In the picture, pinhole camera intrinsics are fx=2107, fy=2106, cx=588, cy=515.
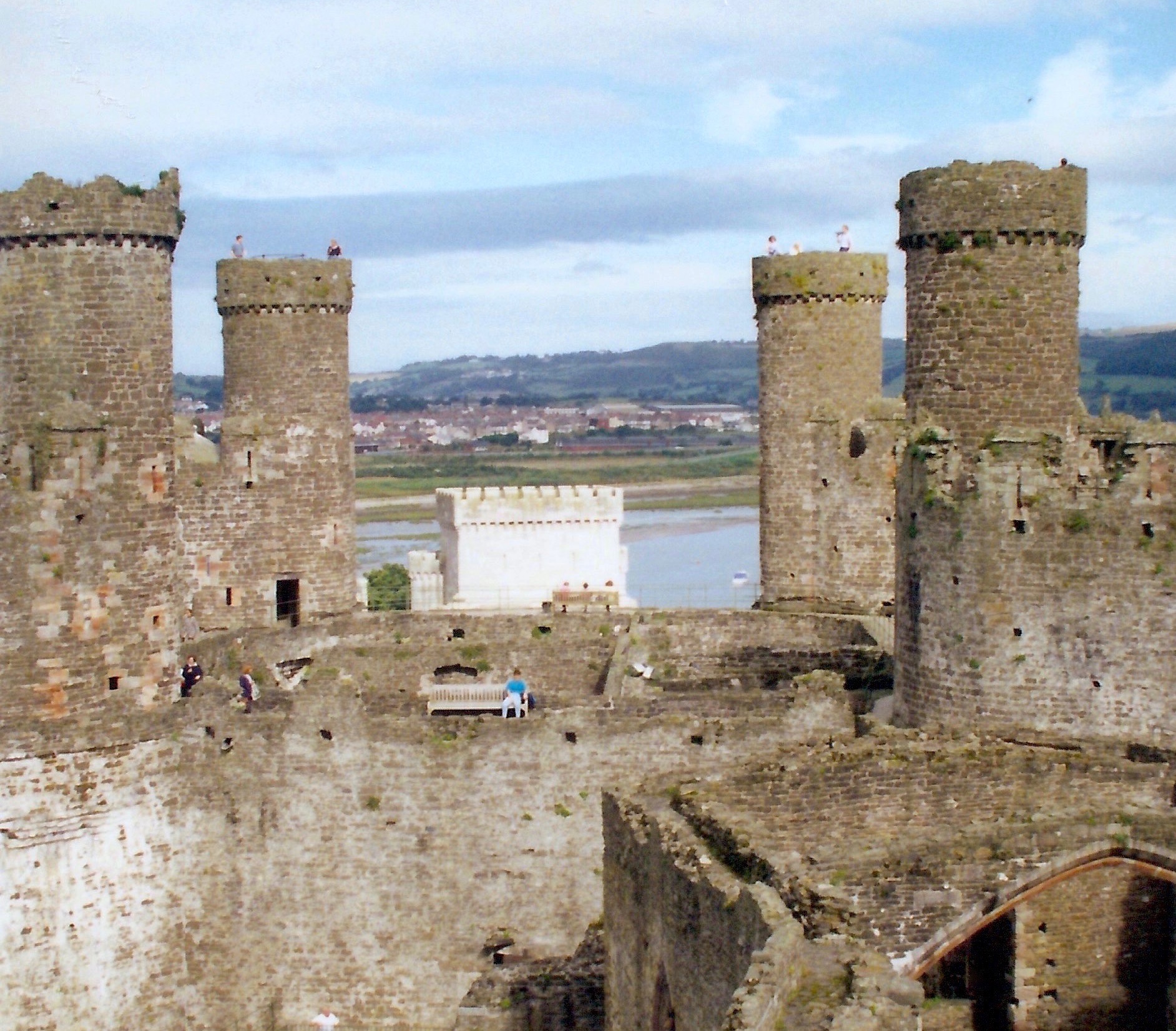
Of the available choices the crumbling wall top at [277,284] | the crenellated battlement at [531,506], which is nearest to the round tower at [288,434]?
the crumbling wall top at [277,284]

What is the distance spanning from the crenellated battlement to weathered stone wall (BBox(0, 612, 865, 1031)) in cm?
1992

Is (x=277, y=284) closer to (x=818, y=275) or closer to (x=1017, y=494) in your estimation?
(x=818, y=275)

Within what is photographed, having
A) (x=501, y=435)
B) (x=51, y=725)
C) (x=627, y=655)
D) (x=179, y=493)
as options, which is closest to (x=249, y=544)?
(x=179, y=493)

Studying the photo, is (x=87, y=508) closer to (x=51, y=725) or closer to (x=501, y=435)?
(x=51, y=725)

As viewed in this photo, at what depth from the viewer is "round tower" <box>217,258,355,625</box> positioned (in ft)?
94.0

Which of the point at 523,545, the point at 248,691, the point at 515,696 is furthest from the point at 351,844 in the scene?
the point at 523,545

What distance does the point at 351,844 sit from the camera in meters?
22.7

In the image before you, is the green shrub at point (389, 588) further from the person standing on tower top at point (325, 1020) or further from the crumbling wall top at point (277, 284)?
the person standing on tower top at point (325, 1020)

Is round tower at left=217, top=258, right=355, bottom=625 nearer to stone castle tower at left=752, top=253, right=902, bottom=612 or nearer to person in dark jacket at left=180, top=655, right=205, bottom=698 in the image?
person in dark jacket at left=180, top=655, right=205, bottom=698

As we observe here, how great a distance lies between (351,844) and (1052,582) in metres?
8.10

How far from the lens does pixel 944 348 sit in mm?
20906

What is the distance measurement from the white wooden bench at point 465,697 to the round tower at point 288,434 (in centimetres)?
273

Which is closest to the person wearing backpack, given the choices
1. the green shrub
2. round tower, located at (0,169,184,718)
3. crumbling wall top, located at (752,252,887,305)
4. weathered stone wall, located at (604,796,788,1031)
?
round tower, located at (0,169,184,718)

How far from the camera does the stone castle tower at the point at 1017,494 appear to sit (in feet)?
63.4
